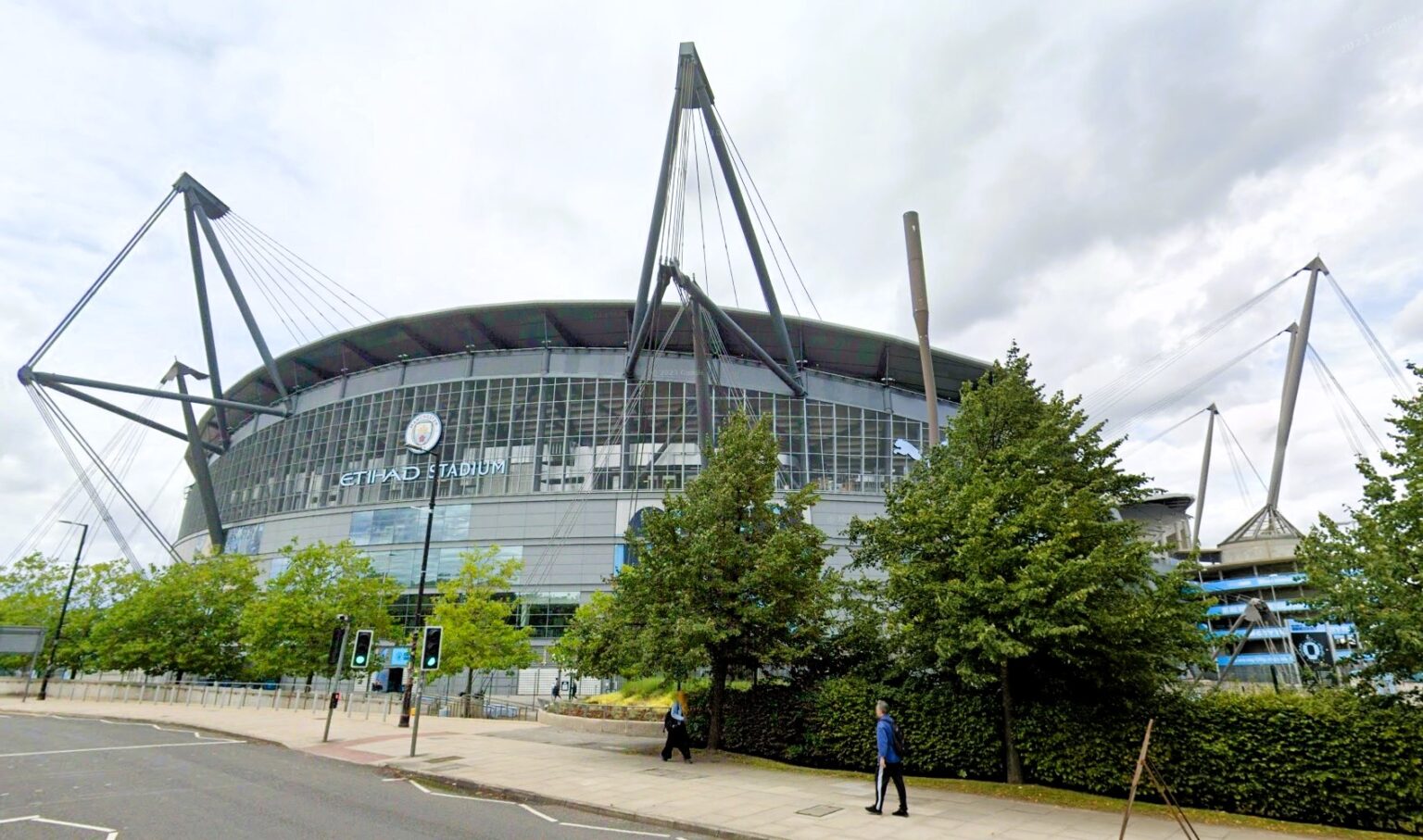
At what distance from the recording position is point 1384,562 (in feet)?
39.6

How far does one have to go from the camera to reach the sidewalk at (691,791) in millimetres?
10891

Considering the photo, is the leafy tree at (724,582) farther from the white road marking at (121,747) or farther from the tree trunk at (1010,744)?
the white road marking at (121,747)

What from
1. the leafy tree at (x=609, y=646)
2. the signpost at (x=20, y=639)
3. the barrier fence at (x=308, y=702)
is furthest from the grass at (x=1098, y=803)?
the signpost at (x=20, y=639)

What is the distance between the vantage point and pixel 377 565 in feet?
195

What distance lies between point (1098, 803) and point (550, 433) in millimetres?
52294

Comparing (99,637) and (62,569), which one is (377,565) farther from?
(62,569)

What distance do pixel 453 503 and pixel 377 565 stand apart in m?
7.61

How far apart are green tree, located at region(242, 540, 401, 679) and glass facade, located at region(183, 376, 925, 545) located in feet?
65.9

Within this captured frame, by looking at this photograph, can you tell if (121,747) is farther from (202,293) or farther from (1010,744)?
(202,293)

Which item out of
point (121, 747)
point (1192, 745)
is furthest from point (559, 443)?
point (1192, 745)

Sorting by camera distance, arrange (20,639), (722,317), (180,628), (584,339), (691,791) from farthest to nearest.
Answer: (584,339), (722,317), (180,628), (20,639), (691,791)

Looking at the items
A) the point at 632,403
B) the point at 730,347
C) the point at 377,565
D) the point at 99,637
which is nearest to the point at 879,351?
the point at 730,347

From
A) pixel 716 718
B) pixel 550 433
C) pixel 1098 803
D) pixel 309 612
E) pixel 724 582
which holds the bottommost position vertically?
pixel 1098 803

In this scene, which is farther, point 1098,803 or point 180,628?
point 180,628
